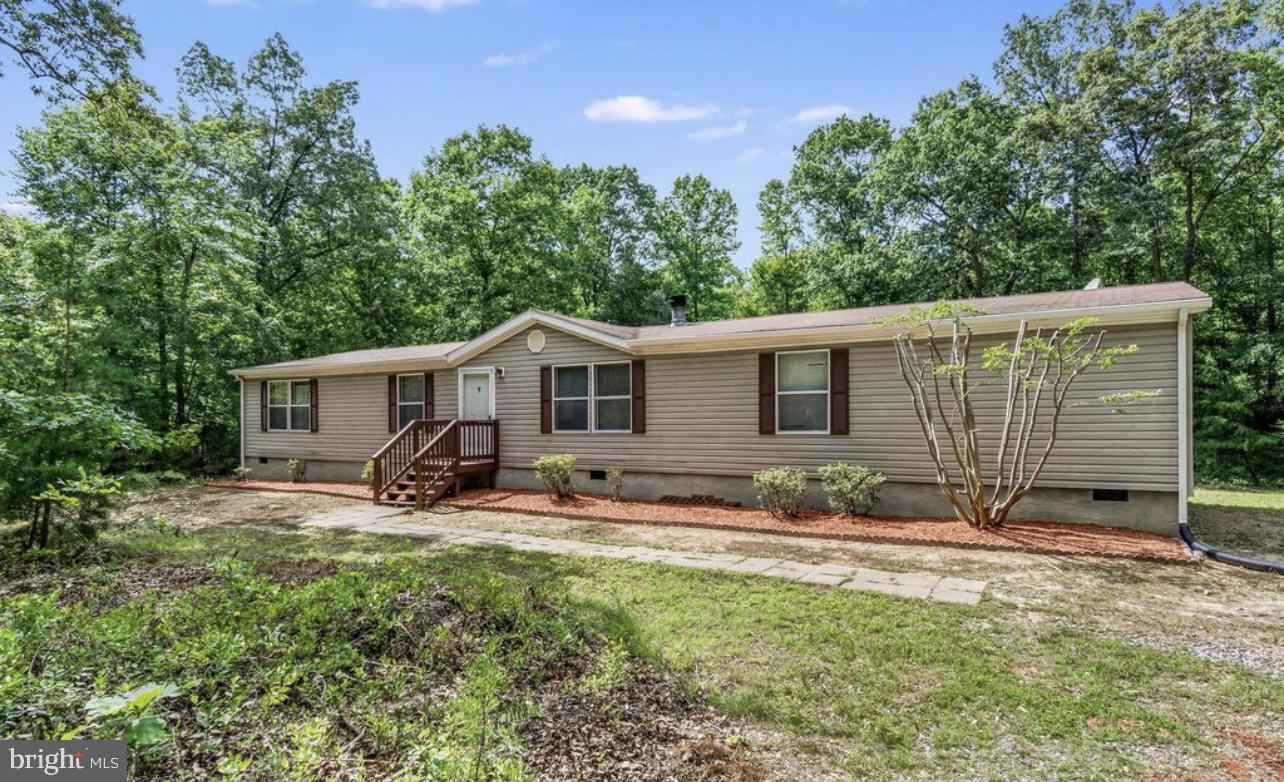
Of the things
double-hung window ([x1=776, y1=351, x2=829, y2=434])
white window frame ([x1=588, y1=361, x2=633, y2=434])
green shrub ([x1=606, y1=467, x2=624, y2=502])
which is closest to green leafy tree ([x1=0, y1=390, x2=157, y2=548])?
green shrub ([x1=606, y1=467, x2=624, y2=502])

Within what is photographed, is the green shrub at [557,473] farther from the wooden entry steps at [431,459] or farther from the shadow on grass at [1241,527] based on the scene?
the shadow on grass at [1241,527]

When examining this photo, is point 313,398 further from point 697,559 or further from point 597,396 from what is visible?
point 697,559

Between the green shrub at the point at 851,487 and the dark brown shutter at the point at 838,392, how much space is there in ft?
2.17

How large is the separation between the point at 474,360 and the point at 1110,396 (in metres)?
10.2

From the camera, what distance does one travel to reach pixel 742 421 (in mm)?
9477

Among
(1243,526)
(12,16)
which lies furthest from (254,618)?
(1243,526)

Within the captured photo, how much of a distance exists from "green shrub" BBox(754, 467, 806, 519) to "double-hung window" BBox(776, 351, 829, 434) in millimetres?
954

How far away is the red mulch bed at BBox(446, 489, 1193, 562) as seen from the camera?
630 cm

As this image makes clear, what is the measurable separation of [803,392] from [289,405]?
12.5 metres

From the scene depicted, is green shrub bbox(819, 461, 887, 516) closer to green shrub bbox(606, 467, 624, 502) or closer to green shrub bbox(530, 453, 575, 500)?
green shrub bbox(606, 467, 624, 502)

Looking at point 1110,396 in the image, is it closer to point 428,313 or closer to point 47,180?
point 428,313

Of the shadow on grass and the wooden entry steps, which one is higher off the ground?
the wooden entry steps

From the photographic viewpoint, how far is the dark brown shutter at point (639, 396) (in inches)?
403

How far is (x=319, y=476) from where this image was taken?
14172mm
